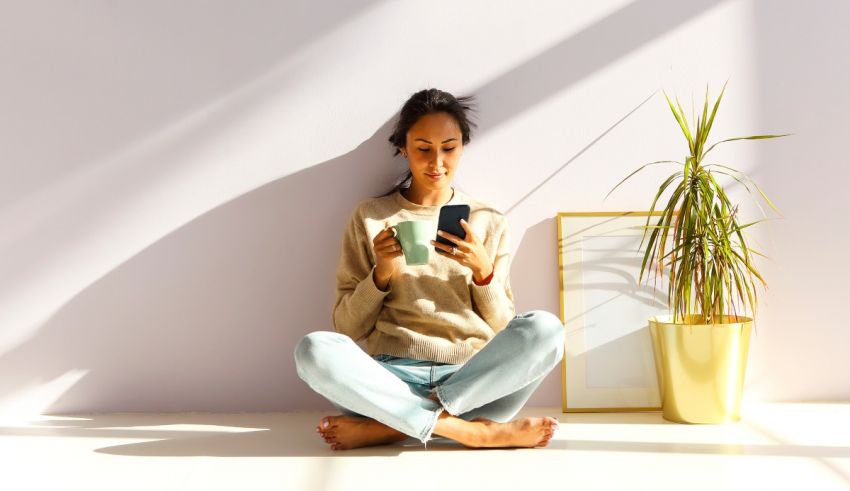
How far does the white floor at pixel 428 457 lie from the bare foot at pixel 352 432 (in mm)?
26

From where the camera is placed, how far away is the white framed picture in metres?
2.75

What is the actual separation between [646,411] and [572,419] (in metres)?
0.27

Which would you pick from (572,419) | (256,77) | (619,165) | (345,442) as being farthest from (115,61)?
(572,419)

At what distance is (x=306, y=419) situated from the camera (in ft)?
8.80

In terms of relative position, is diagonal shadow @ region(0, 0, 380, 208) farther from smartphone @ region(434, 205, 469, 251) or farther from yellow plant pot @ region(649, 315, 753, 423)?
yellow plant pot @ region(649, 315, 753, 423)

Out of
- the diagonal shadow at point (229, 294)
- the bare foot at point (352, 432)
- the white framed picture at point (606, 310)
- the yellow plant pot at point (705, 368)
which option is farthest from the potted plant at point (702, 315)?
the bare foot at point (352, 432)

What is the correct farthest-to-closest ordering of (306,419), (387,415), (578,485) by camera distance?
(306,419) → (387,415) → (578,485)

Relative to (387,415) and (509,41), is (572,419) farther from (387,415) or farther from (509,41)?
(509,41)

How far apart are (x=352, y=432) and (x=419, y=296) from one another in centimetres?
46

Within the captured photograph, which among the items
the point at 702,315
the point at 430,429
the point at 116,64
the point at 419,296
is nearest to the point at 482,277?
the point at 419,296

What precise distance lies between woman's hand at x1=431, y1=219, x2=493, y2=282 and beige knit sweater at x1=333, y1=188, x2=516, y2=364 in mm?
61

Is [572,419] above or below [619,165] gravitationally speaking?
below

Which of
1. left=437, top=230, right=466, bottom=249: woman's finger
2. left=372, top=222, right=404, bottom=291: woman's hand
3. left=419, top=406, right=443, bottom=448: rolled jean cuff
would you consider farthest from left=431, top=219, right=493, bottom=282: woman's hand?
left=419, top=406, right=443, bottom=448: rolled jean cuff

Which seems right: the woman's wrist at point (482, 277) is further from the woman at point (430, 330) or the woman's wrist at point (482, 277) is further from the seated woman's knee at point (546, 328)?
the seated woman's knee at point (546, 328)
